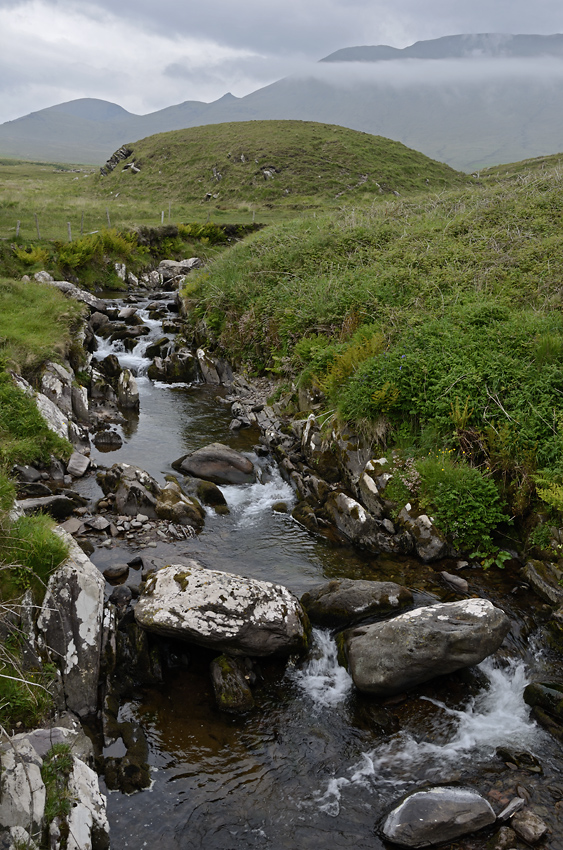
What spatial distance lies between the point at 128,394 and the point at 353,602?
1138cm

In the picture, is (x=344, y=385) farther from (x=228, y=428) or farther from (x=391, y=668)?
(x=391, y=668)

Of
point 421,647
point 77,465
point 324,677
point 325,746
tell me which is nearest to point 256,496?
point 77,465

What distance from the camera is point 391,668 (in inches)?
273

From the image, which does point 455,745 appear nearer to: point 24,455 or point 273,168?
point 24,455

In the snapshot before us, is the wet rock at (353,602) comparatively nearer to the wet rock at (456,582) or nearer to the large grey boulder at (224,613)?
the large grey boulder at (224,613)

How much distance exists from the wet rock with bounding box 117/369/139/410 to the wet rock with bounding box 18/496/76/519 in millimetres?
6741

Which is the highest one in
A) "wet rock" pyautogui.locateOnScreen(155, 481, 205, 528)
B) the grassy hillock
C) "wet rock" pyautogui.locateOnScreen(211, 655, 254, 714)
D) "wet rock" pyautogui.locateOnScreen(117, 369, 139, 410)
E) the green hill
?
the green hill

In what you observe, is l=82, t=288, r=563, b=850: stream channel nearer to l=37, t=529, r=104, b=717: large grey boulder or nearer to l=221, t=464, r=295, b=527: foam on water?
l=37, t=529, r=104, b=717: large grey boulder

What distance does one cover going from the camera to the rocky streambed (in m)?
5.64

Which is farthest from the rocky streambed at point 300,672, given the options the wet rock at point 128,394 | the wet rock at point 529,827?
the wet rock at point 128,394

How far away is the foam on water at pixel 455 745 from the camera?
A: 6047mm

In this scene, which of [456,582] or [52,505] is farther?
[52,505]

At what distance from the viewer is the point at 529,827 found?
5281 mm

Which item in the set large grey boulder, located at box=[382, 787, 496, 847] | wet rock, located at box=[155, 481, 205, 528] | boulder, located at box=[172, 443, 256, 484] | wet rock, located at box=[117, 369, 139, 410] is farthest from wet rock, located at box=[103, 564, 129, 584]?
wet rock, located at box=[117, 369, 139, 410]
